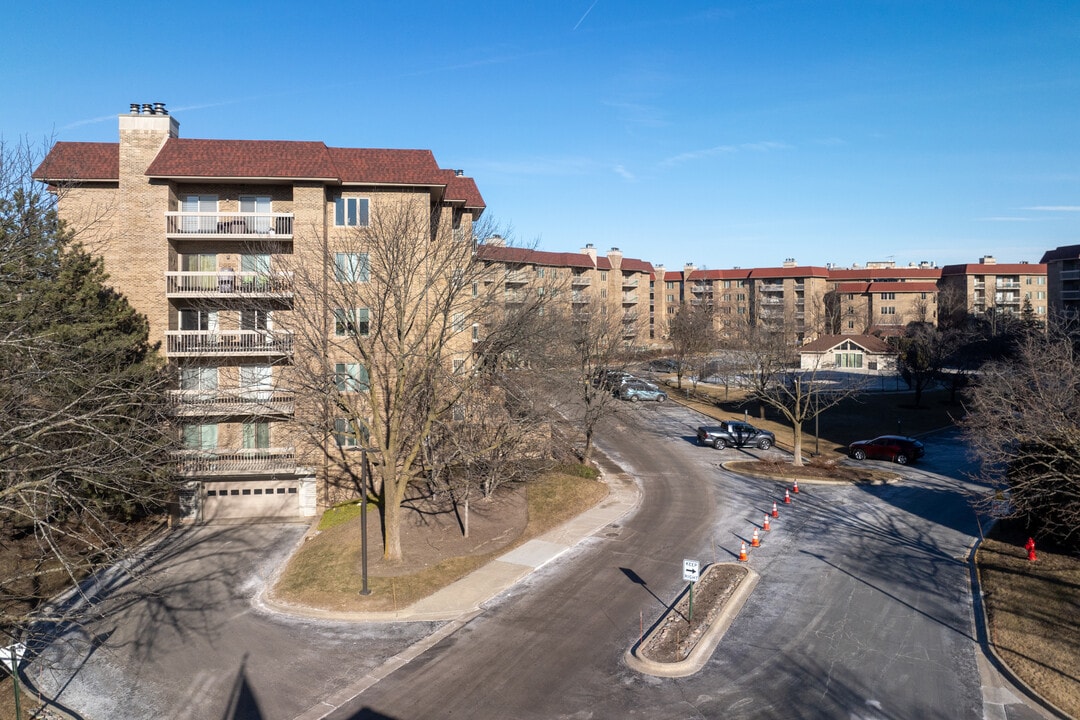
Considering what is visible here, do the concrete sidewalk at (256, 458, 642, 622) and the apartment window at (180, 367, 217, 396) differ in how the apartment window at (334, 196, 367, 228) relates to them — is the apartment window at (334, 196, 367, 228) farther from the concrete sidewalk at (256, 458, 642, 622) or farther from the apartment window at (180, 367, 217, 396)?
the concrete sidewalk at (256, 458, 642, 622)

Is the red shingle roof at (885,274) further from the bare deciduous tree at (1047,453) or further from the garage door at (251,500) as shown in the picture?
the garage door at (251,500)

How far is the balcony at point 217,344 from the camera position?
27.4 m

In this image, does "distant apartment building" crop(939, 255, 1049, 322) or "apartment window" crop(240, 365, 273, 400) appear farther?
"distant apartment building" crop(939, 255, 1049, 322)

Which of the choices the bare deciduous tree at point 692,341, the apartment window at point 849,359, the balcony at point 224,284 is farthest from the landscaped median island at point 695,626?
the apartment window at point 849,359

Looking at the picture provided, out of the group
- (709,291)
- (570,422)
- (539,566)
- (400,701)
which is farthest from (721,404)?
(709,291)

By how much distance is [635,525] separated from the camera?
25.1 metres

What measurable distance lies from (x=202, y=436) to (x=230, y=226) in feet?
27.3

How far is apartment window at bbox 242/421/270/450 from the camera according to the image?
28328mm

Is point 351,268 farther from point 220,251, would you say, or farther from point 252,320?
point 220,251

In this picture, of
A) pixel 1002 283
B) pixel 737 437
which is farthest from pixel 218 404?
pixel 1002 283

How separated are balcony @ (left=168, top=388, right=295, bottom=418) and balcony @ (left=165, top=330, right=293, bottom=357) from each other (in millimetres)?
1592

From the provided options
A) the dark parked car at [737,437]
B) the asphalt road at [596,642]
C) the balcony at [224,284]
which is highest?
the balcony at [224,284]

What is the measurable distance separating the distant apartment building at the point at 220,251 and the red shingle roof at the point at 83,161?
0.06m

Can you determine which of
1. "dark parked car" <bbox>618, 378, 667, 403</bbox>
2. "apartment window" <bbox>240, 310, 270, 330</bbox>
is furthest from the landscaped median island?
"dark parked car" <bbox>618, 378, 667, 403</bbox>
